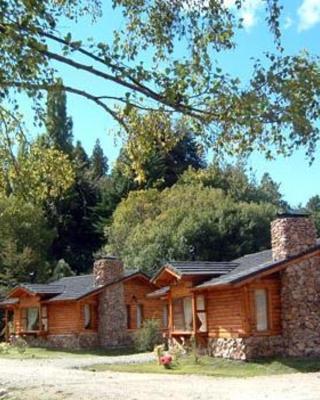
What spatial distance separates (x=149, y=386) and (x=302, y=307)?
726 cm

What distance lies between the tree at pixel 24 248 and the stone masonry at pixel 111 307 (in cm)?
1600

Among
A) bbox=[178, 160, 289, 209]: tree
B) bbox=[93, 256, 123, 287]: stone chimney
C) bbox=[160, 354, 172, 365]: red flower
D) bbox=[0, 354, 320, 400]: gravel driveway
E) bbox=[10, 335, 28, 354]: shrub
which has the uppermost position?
bbox=[178, 160, 289, 209]: tree

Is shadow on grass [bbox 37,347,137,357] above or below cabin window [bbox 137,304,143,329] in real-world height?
below

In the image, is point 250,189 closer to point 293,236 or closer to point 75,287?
point 75,287

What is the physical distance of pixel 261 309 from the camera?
68.2 feet

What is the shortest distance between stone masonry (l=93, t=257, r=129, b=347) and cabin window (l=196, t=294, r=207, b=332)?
8.54m

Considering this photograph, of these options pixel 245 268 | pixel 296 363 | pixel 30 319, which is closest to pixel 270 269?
pixel 245 268

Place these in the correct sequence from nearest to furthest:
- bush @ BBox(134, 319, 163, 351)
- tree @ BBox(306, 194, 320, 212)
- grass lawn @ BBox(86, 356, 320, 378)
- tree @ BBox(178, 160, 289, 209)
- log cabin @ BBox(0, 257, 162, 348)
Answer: grass lawn @ BBox(86, 356, 320, 378) → bush @ BBox(134, 319, 163, 351) → log cabin @ BBox(0, 257, 162, 348) → tree @ BBox(178, 160, 289, 209) → tree @ BBox(306, 194, 320, 212)

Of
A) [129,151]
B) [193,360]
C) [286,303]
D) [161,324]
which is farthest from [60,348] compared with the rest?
[129,151]

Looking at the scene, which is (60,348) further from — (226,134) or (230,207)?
(226,134)

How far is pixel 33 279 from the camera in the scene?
49.1 meters

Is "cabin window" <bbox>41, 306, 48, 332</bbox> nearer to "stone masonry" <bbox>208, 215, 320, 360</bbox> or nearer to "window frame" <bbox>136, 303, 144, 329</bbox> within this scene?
"window frame" <bbox>136, 303, 144, 329</bbox>

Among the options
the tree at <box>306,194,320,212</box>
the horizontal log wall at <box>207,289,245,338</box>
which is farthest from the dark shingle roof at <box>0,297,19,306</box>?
the tree at <box>306,194,320,212</box>

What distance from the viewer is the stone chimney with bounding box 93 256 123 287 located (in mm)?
31125
